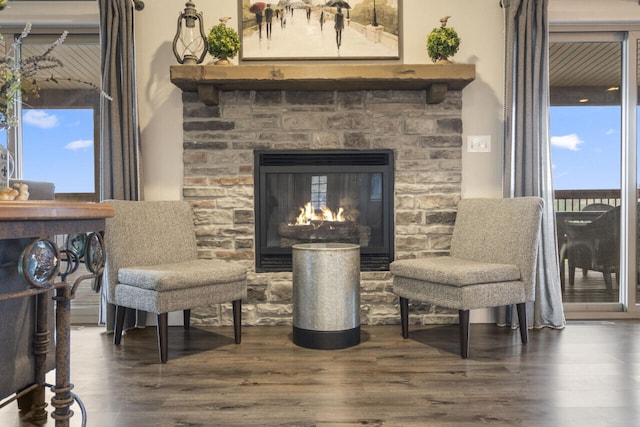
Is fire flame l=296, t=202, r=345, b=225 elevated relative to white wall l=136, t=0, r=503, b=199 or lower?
lower

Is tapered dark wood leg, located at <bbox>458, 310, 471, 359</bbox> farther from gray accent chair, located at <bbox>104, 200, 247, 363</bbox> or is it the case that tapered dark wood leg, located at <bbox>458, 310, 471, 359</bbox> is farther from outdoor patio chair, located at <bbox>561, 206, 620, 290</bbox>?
outdoor patio chair, located at <bbox>561, 206, 620, 290</bbox>

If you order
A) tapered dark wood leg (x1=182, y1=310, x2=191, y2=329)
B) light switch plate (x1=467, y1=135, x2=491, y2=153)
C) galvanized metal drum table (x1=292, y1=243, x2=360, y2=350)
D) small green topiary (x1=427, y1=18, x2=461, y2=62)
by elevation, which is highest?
small green topiary (x1=427, y1=18, x2=461, y2=62)

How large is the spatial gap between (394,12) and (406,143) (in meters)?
0.94

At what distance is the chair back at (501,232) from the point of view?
265 centimetres

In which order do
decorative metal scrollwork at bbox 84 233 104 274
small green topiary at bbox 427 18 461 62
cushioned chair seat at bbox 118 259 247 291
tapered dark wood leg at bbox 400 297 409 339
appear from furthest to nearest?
small green topiary at bbox 427 18 461 62
tapered dark wood leg at bbox 400 297 409 339
cushioned chair seat at bbox 118 259 247 291
decorative metal scrollwork at bbox 84 233 104 274

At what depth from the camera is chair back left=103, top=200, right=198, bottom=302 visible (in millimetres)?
2647

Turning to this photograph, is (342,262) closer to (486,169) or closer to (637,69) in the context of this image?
(486,169)

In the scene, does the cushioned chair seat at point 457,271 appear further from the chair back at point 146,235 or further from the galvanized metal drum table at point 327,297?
the chair back at point 146,235

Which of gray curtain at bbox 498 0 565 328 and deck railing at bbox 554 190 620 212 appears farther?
deck railing at bbox 554 190 620 212

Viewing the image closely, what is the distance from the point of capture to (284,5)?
3.22 metres

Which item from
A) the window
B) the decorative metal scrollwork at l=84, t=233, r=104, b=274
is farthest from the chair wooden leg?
the window

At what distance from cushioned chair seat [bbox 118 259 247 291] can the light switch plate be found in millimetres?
1854

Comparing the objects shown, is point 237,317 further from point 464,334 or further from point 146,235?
point 464,334

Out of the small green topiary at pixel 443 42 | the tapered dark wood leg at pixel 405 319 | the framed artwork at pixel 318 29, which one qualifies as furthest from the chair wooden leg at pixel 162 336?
the small green topiary at pixel 443 42
